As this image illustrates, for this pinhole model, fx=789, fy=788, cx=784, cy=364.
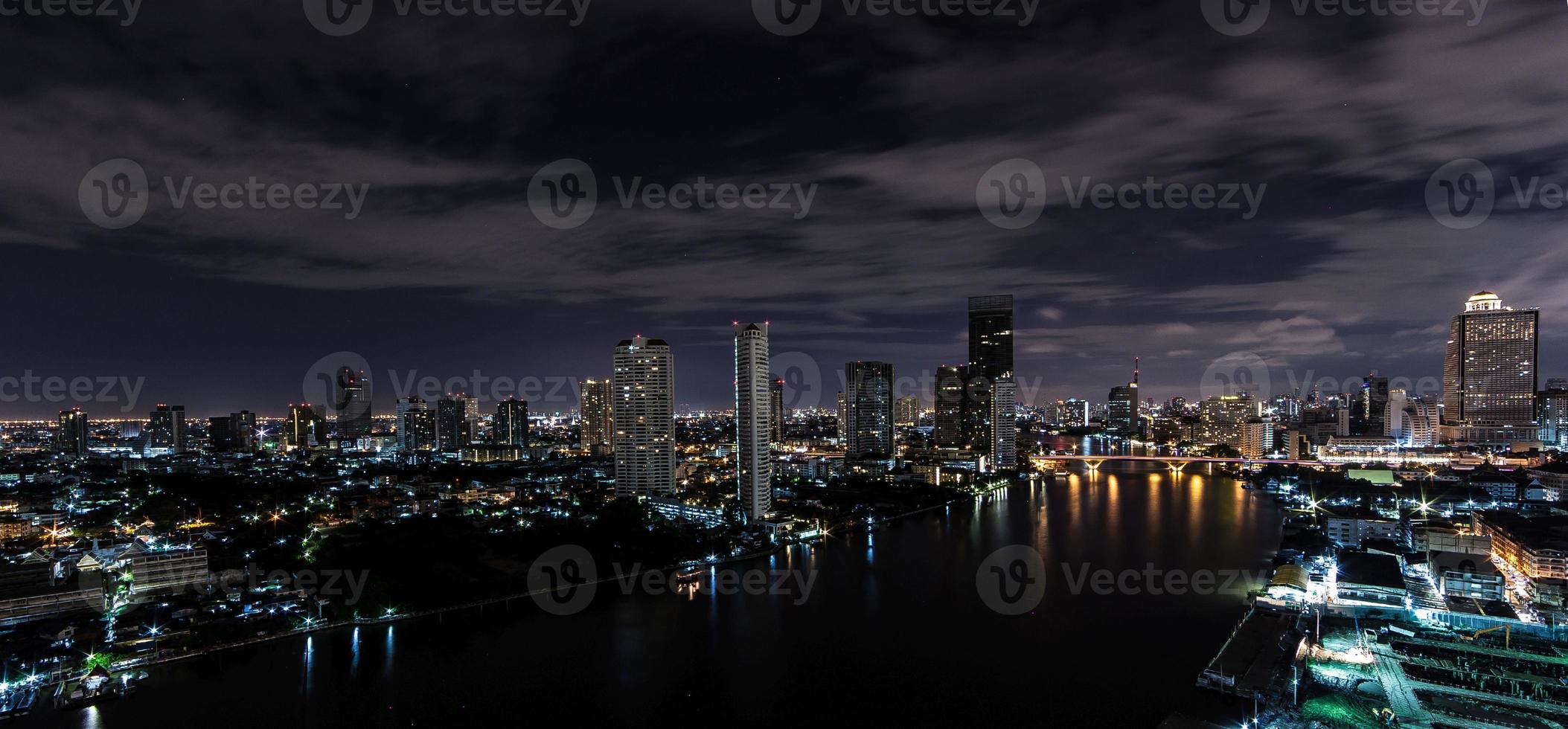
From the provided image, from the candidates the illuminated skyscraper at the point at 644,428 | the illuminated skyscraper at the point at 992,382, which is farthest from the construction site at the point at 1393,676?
the illuminated skyscraper at the point at 992,382

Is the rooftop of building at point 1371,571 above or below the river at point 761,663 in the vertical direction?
above

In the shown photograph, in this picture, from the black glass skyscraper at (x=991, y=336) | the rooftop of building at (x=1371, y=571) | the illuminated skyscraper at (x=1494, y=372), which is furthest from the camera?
the black glass skyscraper at (x=991, y=336)

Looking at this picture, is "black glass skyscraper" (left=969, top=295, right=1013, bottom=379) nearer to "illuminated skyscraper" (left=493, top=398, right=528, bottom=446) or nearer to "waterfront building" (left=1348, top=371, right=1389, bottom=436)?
"waterfront building" (left=1348, top=371, right=1389, bottom=436)

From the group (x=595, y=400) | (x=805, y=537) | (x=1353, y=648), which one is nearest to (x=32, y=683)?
(x=805, y=537)

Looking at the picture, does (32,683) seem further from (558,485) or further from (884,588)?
(558,485)

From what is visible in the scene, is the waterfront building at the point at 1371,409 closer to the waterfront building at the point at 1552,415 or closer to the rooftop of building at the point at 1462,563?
the waterfront building at the point at 1552,415

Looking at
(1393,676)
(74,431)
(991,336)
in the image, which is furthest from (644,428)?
(74,431)
